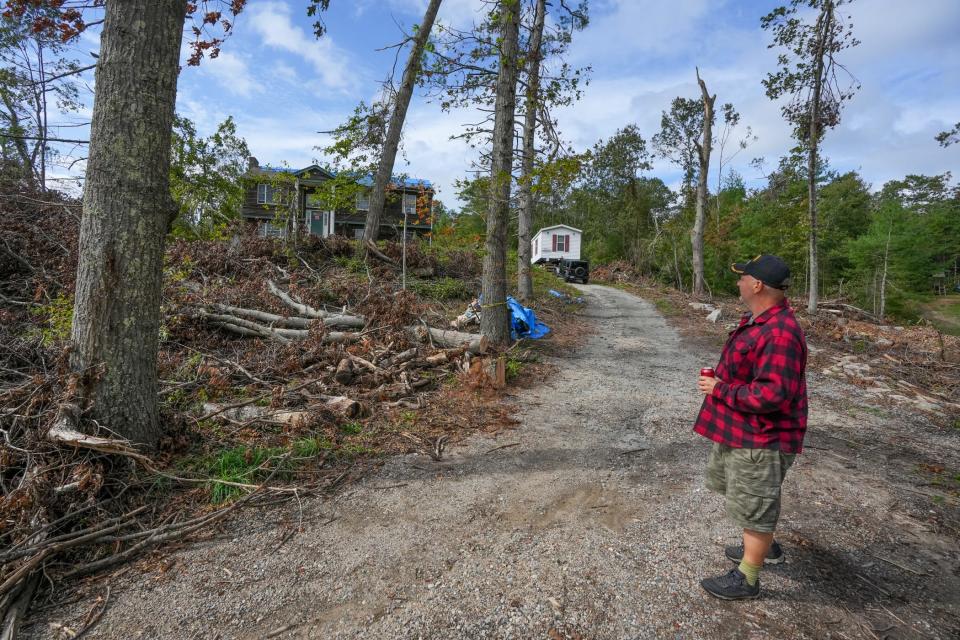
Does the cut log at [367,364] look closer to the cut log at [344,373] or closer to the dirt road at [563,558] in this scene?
the cut log at [344,373]

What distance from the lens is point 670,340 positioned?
10742mm

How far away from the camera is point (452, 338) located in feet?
23.9

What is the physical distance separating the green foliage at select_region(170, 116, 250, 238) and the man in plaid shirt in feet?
35.0

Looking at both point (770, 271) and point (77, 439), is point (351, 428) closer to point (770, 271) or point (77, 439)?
point (77, 439)

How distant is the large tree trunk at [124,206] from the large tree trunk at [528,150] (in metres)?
4.57

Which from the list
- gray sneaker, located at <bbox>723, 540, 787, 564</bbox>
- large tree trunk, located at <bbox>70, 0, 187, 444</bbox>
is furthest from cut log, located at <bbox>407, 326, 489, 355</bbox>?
gray sneaker, located at <bbox>723, 540, 787, 564</bbox>

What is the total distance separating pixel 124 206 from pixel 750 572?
4738mm

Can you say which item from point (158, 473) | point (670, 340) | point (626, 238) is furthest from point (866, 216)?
point (158, 473)

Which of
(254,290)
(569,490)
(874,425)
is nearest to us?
(569,490)

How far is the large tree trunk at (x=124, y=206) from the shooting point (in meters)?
3.28

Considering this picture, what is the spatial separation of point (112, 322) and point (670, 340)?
34.5 ft

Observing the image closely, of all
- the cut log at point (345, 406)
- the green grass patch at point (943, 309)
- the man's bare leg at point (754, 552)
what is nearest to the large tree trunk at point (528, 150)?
the cut log at point (345, 406)

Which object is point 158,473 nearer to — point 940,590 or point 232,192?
point 940,590

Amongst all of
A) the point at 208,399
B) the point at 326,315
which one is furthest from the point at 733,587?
the point at 326,315
